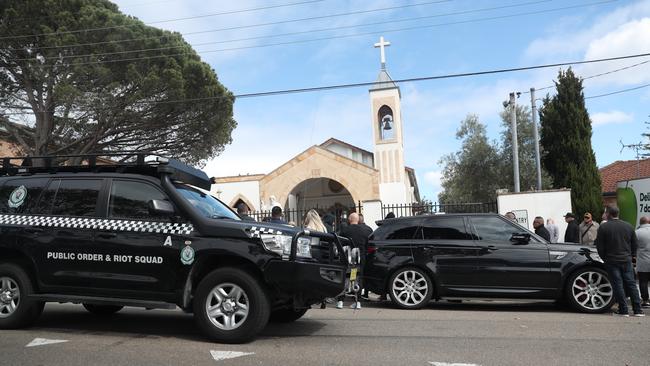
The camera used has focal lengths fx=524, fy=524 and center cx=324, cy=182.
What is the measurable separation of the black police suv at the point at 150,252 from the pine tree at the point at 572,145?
68.3 feet

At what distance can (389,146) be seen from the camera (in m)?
34.4

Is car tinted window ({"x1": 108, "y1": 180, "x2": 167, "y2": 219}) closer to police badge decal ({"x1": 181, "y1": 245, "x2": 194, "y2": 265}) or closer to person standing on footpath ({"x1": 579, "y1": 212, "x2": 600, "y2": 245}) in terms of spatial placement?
police badge decal ({"x1": 181, "y1": 245, "x2": 194, "y2": 265})

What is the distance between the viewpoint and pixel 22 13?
19656 mm

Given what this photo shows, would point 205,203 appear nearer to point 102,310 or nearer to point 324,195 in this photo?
A: point 102,310

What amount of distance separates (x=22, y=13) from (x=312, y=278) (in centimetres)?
1936

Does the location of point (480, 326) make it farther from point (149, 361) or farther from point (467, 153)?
point (467, 153)

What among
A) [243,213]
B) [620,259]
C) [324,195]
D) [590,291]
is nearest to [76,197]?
[243,213]

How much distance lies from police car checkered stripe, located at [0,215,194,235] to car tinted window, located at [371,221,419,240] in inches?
184

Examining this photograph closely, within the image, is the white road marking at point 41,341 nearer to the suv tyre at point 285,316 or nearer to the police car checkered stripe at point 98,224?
the police car checkered stripe at point 98,224

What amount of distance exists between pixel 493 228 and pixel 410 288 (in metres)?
1.79

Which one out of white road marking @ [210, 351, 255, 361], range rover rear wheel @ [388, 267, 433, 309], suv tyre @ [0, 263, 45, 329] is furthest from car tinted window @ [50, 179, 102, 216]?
range rover rear wheel @ [388, 267, 433, 309]

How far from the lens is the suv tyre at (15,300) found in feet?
20.5

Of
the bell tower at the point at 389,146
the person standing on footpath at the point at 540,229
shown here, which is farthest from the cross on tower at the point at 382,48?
the person standing on footpath at the point at 540,229

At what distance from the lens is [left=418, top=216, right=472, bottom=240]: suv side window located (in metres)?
9.28
